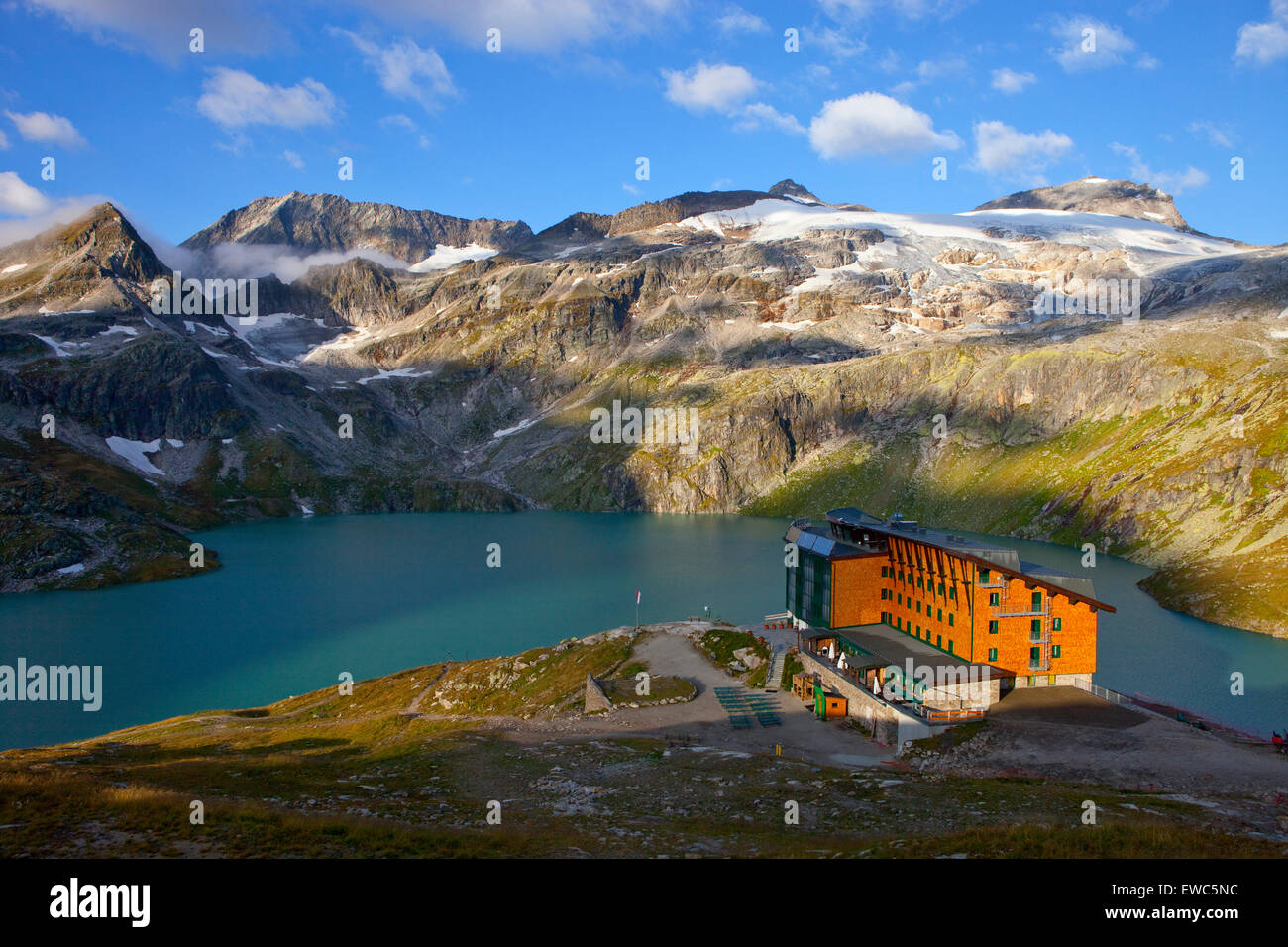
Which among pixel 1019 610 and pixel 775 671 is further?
pixel 775 671

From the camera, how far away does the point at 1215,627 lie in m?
78.6

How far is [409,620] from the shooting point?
300 feet

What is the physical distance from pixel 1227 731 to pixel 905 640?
1773cm

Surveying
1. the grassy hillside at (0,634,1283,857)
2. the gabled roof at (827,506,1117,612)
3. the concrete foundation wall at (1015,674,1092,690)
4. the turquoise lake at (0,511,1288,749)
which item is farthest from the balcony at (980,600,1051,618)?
the turquoise lake at (0,511,1288,749)

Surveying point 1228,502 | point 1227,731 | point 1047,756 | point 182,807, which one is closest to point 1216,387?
point 1228,502

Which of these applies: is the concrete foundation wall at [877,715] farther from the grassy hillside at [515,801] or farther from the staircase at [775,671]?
the grassy hillside at [515,801]

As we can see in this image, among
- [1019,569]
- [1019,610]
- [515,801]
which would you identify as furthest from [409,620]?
[1019,569]

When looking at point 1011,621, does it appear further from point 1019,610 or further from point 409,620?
point 409,620

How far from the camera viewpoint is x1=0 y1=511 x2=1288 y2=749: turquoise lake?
6250 centimetres

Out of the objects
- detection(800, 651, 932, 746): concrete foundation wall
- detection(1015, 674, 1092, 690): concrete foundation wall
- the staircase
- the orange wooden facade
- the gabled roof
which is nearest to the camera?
detection(800, 651, 932, 746): concrete foundation wall

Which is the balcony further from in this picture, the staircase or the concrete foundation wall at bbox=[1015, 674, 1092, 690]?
the staircase

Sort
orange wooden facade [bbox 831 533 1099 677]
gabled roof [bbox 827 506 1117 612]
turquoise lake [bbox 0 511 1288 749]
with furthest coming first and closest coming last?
turquoise lake [bbox 0 511 1288 749]
orange wooden facade [bbox 831 533 1099 677]
gabled roof [bbox 827 506 1117 612]

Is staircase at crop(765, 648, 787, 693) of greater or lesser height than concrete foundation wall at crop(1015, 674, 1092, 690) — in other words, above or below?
below

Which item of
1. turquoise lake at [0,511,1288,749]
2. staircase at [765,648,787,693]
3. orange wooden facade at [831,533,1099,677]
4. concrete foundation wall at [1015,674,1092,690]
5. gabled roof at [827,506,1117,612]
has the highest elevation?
gabled roof at [827,506,1117,612]
